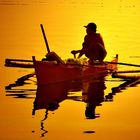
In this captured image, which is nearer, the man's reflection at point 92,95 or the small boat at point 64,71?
the man's reflection at point 92,95

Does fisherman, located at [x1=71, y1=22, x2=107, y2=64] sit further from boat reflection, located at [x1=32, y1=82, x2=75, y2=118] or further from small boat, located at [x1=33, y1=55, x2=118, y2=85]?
boat reflection, located at [x1=32, y1=82, x2=75, y2=118]

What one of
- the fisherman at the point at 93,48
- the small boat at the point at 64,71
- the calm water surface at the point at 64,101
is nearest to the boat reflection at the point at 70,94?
the calm water surface at the point at 64,101

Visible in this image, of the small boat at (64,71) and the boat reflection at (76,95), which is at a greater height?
the small boat at (64,71)

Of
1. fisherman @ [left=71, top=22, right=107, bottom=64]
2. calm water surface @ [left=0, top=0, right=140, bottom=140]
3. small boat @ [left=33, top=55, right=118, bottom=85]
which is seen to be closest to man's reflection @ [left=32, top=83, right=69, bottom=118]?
calm water surface @ [left=0, top=0, right=140, bottom=140]

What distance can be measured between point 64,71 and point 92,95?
103 cm

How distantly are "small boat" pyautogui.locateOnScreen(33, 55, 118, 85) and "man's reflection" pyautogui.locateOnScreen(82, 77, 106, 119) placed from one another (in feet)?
0.75

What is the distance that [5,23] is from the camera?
33906 millimetres

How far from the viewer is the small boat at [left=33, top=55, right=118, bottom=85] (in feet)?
53.3

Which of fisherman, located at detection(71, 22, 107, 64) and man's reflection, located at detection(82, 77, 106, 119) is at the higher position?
fisherman, located at detection(71, 22, 107, 64)

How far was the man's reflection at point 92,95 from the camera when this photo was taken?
14.6 metres

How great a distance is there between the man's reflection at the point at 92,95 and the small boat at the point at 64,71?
228 mm

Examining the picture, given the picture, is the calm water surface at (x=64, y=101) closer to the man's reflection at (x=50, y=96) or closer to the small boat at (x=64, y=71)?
the man's reflection at (x=50, y=96)

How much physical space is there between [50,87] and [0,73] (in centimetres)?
226

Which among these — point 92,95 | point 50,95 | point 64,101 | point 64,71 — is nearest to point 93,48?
point 64,71
